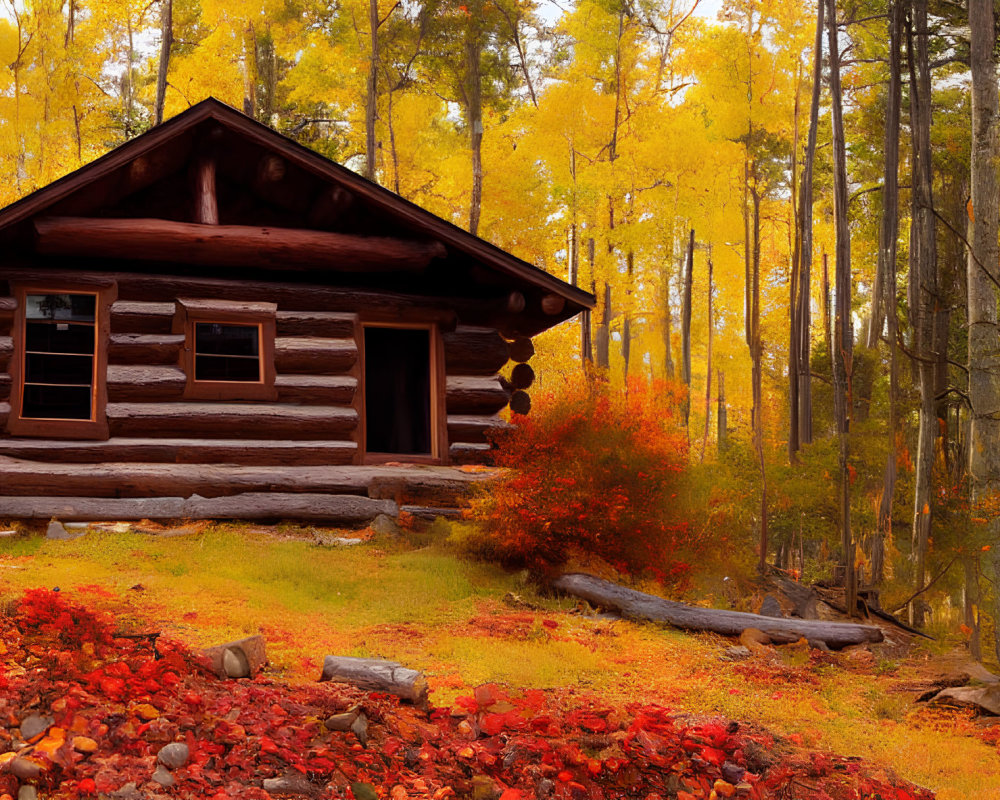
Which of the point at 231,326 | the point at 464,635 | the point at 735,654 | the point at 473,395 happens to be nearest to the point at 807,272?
the point at 473,395

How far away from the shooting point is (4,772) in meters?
3.60

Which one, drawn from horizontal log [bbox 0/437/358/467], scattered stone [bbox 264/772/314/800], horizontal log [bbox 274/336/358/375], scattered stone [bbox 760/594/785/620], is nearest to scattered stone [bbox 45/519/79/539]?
horizontal log [bbox 0/437/358/467]

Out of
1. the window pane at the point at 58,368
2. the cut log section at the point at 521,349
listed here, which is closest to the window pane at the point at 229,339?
the window pane at the point at 58,368

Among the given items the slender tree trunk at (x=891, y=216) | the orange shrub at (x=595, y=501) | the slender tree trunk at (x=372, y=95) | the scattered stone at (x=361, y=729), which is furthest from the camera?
the slender tree trunk at (x=372, y=95)

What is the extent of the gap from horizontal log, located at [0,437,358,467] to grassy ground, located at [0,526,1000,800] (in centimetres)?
137

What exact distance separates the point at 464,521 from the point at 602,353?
1593 cm

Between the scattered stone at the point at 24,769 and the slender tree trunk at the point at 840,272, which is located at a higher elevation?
the slender tree trunk at the point at 840,272

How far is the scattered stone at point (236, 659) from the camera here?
5281 millimetres

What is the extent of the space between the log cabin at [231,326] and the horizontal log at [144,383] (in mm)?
24

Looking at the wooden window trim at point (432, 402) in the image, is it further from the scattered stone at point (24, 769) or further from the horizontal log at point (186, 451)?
the scattered stone at point (24, 769)

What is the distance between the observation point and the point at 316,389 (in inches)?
469

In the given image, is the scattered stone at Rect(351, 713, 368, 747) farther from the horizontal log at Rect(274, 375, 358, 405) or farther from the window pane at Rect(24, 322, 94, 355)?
the window pane at Rect(24, 322, 94, 355)

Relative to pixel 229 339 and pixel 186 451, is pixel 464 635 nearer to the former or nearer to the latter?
pixel 186 451

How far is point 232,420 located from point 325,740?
7644 millimetres
